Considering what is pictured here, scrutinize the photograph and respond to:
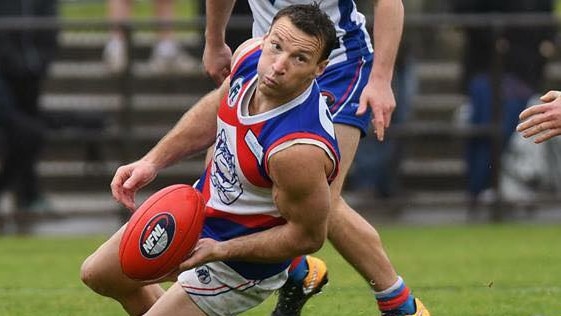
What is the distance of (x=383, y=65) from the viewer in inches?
271

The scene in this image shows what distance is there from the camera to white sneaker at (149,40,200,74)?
1360cm

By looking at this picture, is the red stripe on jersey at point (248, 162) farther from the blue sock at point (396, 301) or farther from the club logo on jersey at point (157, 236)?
the blue sock at point (396, 301)

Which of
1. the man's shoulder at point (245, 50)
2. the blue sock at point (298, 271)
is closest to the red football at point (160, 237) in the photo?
the man's shoulder at point (245, 50)

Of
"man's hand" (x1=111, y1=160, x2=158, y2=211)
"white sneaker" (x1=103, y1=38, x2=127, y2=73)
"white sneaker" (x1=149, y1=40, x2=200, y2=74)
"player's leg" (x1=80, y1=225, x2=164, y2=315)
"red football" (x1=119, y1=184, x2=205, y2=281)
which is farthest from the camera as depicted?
"white sneaker" (x1=149, y1=40, x2=200, y2=74)

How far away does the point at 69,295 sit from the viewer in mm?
8898

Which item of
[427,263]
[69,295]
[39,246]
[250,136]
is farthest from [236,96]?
[39,246]

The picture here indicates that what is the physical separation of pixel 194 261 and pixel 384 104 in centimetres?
123

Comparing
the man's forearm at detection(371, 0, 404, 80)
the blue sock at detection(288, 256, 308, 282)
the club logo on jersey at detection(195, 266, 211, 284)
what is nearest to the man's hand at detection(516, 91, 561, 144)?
the man's forearm at detection(371, 0, 404, 80)

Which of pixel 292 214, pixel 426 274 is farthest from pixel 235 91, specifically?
pixel 426 274

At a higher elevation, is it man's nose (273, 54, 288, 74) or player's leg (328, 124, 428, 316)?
man's nose (273, 54, 288, 74)

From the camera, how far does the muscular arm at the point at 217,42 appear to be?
7.41m

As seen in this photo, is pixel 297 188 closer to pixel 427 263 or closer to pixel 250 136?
pixel 250 136

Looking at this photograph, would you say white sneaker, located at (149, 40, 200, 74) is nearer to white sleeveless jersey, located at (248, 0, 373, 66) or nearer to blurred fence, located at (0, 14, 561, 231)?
blurred fence, located at (0, 14, 561, 231)

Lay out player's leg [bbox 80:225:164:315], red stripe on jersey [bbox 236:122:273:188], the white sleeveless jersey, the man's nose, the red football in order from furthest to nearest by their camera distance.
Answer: the white sleeveless jersey < player's leg [bbox 80:225:164:315] < red stripe on jersey [bbox 236:122:273:188] < the red football < the man's nose
